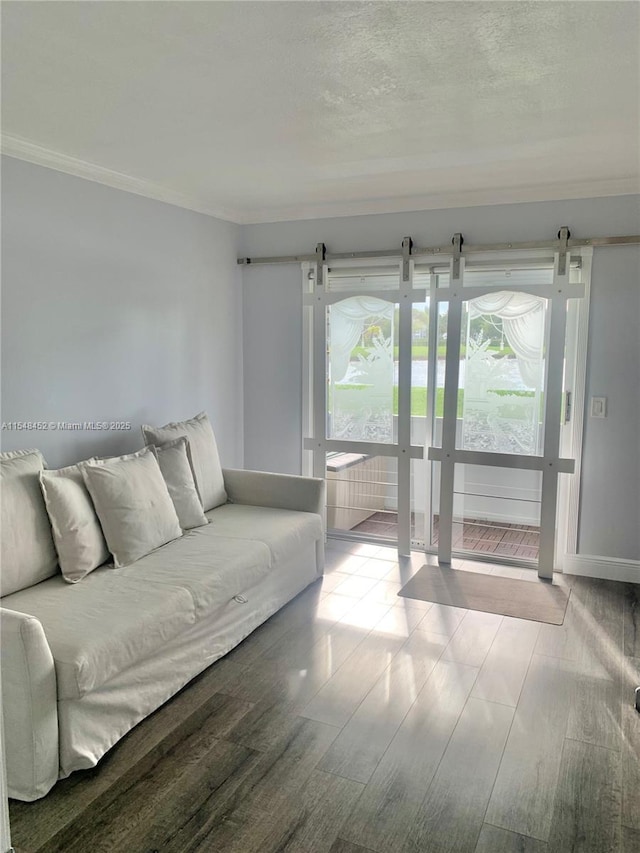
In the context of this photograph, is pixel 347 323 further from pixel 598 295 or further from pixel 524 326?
pixel 598 295

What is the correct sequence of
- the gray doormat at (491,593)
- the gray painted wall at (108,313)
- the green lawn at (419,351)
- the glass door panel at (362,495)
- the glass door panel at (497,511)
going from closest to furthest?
the gray painted wall at (108,313)
the gray doormat at (491,593)
the glass door panel at (497,511)
the green lawn at (419,351)
the glass door panel at (362,495)

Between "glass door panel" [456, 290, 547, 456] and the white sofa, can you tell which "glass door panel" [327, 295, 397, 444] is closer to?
"glass door panel" [456, 290, 547, 456]

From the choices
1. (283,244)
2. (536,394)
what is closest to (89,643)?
(536,394)

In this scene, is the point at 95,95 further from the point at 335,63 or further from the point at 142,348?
the point at 142,348

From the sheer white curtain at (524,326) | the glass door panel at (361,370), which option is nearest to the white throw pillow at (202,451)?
the glass door panel at (361,370)

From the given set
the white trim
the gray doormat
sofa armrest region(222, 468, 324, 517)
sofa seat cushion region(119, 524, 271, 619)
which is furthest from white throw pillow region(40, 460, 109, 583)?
the white trim

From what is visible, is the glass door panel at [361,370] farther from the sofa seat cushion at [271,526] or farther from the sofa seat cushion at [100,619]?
the sofa seat cushion at [100,619]

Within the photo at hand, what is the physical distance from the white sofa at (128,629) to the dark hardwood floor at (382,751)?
11 centimetres

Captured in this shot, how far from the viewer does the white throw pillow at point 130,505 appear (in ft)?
9.78

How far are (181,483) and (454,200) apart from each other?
2.54 meters

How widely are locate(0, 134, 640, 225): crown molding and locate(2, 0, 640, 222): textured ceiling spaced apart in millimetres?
17

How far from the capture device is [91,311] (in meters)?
3.61

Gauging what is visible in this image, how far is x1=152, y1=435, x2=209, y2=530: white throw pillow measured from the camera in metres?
3.56

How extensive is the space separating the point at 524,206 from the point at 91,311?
2741mm
